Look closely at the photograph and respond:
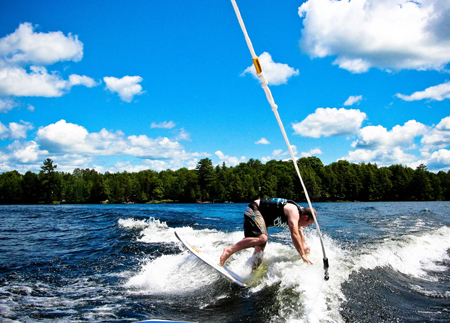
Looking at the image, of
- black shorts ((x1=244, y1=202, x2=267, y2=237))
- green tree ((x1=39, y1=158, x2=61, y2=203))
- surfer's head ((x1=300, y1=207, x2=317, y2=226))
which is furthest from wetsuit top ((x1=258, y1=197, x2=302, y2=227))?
green tree ((x1=39, y1=158, x2=61, y2=203))

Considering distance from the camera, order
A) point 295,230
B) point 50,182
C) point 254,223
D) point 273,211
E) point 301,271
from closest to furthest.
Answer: point 301,271, point 295,230, point 254,223, point 273,211, point 50,182

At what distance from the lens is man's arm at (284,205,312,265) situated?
516 centimetres

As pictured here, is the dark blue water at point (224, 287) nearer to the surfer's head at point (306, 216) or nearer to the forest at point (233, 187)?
the surfer's head at point (306, 216)

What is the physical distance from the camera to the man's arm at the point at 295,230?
5.16 metres

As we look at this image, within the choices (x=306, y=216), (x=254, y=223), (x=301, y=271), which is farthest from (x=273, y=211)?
(x=301, y=271)

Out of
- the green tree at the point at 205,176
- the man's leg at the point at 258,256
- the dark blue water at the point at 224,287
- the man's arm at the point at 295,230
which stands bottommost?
the dark blue water at the point at 224,287

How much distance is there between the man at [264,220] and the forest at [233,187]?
78.0m

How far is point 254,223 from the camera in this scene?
5.62m

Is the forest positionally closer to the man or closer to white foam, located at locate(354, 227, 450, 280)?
white foam, located at locate(354, 227, 450, 280)

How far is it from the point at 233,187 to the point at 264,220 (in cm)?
8047

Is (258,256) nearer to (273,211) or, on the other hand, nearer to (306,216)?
(273,211)

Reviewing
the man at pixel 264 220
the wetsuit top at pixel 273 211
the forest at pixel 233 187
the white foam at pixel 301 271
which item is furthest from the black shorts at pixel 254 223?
the forest at pixel 233 187

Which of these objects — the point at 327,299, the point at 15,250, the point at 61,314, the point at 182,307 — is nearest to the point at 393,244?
the point at 327,299

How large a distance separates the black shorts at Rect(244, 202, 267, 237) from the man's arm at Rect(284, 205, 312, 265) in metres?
0.54
